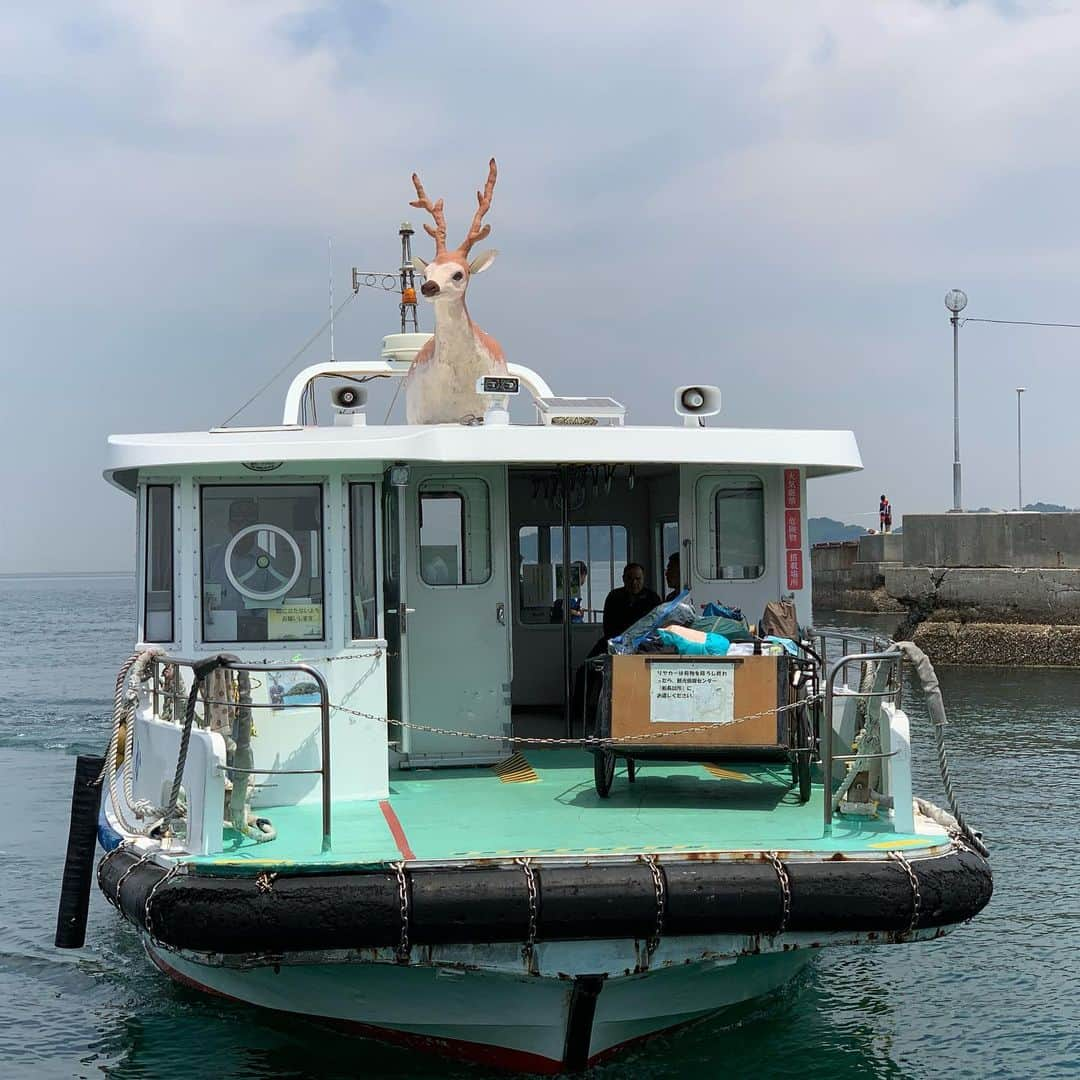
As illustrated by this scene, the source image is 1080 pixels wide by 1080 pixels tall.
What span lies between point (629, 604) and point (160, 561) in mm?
3689

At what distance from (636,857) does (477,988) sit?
3.54 ft

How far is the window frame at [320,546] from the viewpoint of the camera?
8.16 metres

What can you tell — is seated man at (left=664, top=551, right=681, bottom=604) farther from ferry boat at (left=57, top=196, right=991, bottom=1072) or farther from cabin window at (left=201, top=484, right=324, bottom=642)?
cabin window at (left=201, top=484, right=324, bottom=642)

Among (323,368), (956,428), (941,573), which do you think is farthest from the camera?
(956,428)

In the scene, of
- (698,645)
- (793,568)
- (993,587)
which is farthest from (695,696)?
(993,587)

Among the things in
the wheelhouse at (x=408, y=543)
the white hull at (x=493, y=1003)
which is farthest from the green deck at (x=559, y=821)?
the white hull at (x=493, y=1003)

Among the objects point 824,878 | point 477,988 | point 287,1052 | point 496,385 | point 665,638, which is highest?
point 496,385

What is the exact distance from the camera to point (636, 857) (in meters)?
6.36

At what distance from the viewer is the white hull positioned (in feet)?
22.0

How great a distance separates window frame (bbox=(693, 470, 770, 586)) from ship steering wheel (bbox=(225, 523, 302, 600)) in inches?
115

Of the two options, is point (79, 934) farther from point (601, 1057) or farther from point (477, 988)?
point (601, 1057)

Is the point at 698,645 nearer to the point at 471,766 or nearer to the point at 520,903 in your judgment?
the point at 520,903

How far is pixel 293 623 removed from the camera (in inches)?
324

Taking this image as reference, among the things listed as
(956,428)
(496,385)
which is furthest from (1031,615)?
(496,385)
